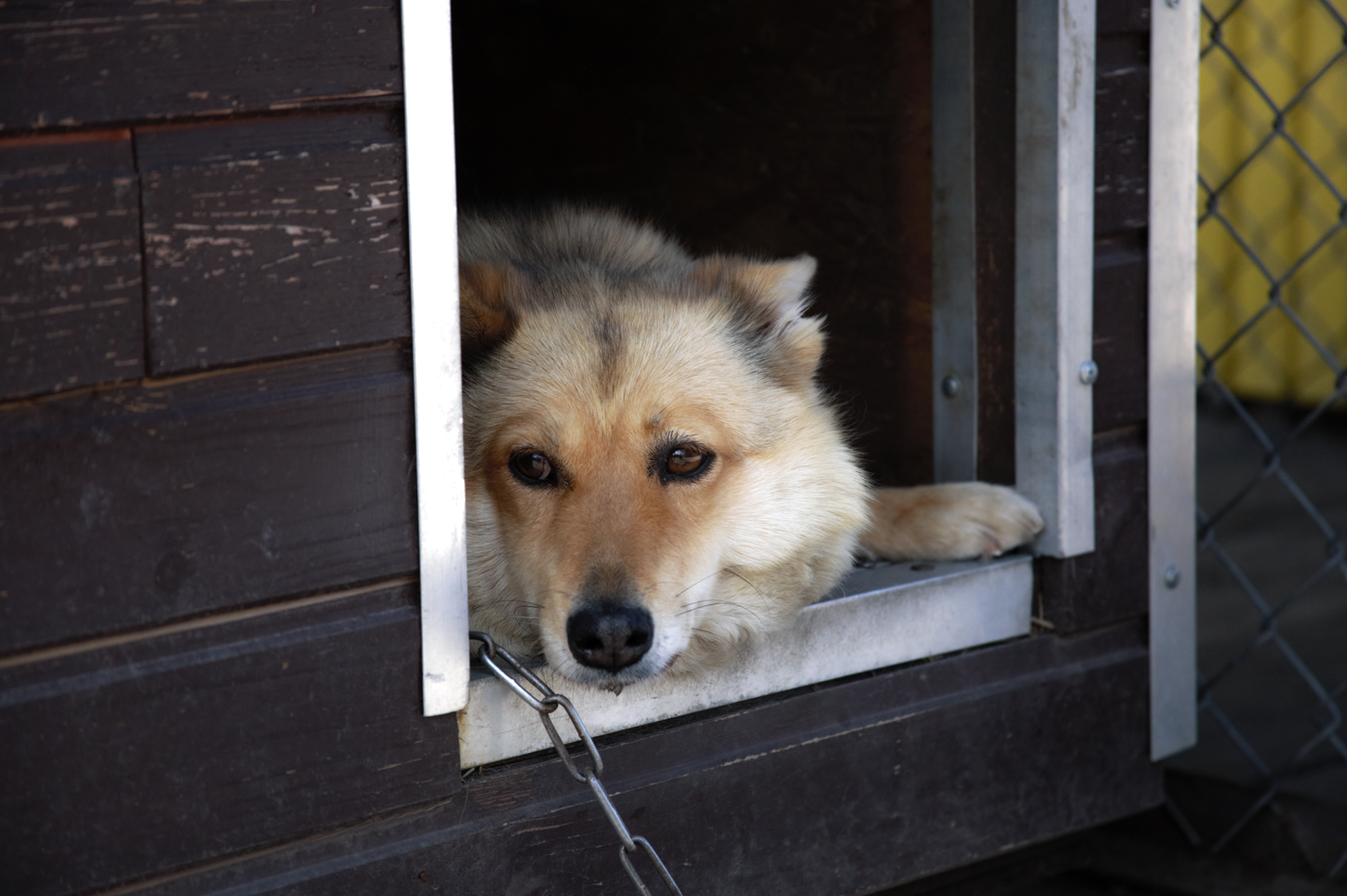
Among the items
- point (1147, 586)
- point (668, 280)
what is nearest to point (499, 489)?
point (668, 280)

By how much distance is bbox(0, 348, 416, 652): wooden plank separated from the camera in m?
1.49

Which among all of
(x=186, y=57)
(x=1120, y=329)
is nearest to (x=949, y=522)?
(x=1120, y=329)

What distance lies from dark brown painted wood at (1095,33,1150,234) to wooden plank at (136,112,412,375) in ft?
4.85

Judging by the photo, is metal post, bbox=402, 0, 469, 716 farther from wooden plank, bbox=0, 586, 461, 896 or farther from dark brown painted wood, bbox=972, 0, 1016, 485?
dark brown painted wood, bbox=972, 0, 1016, 485

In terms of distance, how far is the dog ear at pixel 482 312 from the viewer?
7.54 feet

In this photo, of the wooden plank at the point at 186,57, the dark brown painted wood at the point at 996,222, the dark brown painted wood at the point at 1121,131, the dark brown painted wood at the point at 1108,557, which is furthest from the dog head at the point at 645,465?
the wooden plank at the point at 186,57

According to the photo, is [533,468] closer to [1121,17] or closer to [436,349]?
[436,349]

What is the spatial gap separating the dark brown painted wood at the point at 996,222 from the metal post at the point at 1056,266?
3 cm

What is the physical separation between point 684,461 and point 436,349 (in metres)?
0.65

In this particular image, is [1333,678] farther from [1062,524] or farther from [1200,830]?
[1062,524]

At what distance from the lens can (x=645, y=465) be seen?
7.25ft

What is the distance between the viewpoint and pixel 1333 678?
4.09m

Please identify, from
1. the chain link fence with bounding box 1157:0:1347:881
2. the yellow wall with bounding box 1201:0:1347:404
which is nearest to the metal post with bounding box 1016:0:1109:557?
the chain link fence with bounding box 1157:0:1347:881

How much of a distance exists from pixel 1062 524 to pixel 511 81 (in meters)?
2.28
